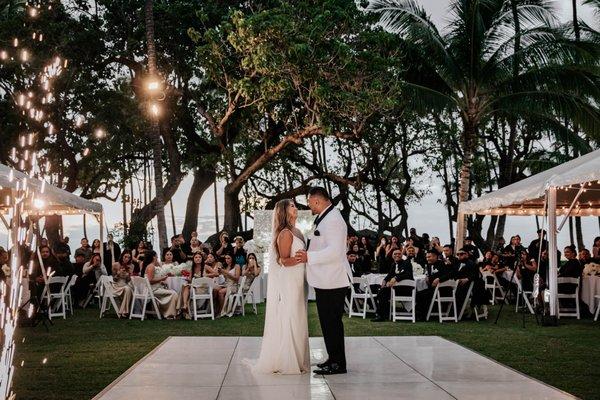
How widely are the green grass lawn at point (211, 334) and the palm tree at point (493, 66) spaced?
6.69m

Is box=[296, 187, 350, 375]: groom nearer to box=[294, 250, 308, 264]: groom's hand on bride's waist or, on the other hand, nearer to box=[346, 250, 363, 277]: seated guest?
box=[294, 250, 308, 264]: groom's hand on bride's waist

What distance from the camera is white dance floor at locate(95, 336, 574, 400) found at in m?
7.14

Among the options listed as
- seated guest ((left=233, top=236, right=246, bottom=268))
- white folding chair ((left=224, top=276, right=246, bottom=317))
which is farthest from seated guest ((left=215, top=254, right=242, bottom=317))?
seated guest ((left=233, top=236, right=246, bottom=268))

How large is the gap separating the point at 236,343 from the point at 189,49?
15260 mm

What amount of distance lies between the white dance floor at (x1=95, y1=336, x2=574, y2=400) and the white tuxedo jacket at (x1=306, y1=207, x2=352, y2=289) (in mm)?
963

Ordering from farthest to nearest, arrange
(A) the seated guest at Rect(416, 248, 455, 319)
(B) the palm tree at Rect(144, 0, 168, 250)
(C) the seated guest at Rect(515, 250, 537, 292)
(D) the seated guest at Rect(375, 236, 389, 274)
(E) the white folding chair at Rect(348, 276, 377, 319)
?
(B) the palm tree at Rect(144, 0, 168, 250) → (D) the seated guest at Rect(375, 236, 389, 274) → (C) the seated guest at Rect(515, 250, 537, 292) → (E) the white folding chair at Rect(348, 276, 377, 319) → (A) the seated guest at Rect(416, 248, 455, 319)

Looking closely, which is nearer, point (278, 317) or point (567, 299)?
point (278, 317)

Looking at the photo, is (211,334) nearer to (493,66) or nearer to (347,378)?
(347,378)

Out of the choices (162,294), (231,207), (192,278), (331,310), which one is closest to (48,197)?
(162,294)

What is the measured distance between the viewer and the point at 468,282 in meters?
14.8

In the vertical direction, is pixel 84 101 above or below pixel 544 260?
above

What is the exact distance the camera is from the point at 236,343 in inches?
436

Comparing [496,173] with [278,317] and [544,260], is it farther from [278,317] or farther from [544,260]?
[278,317]

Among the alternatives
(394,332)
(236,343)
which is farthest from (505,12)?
(236,343)
